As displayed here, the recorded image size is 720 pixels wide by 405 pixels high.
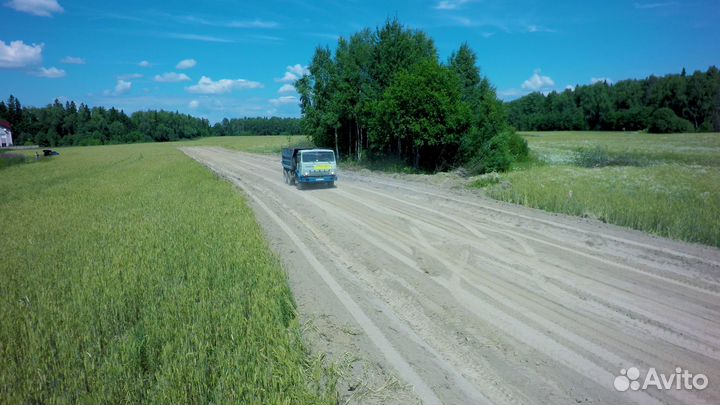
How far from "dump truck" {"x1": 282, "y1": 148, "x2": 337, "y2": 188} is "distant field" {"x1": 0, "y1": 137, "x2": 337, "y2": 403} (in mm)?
8516

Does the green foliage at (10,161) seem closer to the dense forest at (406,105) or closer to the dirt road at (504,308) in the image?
the dense forest at (406,105)

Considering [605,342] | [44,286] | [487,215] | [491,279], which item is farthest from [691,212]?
[44,286]

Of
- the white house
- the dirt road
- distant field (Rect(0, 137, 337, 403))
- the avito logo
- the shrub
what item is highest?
the white house

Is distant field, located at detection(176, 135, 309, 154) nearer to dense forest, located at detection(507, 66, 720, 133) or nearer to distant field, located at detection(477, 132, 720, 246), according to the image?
distant field, located at detection(477, 132, 720, 246)

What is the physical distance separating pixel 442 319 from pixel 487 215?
24.5ft

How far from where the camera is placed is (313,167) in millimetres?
19641

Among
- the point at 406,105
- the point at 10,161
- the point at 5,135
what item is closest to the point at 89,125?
the point at 5,135

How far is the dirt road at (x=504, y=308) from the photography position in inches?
175

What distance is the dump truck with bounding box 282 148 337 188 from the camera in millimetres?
19625

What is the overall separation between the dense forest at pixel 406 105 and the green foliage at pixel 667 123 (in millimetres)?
68739

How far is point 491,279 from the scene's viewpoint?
24.1 ft

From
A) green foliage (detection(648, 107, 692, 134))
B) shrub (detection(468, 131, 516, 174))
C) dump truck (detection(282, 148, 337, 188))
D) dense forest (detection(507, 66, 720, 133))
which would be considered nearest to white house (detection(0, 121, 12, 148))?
dump truck (detection(282, 148, 337, 188))

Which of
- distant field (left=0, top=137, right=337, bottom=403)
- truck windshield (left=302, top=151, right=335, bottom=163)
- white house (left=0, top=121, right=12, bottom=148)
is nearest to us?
distant field (left=0, top=137, right=337, bottom=403)

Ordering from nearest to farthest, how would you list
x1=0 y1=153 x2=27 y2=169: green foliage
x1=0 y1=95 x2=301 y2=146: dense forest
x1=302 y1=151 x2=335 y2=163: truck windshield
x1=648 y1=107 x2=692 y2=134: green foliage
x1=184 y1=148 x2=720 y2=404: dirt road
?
x1=184 y1=148 x2=720 y2=404: dirt road < x1=302 y1=151 x2=335 y2=163: truck windshield < x1=0 y1=153 x2=27 y2=169: green foliage < x1=648 y1=107 x2=692 y2=134: green foliage < x1=0 y1=95 x2=301 y2=146: dense forest
